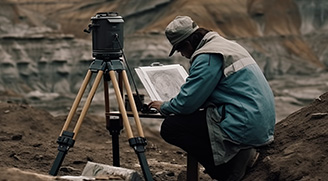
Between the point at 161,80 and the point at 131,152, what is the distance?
407 cm

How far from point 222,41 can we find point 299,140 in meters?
1.23

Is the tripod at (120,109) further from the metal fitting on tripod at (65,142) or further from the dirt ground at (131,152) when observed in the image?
the dirt ground at (131,152)

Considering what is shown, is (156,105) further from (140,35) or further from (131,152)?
(140,35)

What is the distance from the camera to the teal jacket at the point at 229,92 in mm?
5027

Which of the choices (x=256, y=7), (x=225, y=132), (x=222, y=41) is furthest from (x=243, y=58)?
(x=256, y=7)

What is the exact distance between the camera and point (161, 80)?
5.85 m

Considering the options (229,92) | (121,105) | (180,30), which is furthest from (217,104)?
(121,105)

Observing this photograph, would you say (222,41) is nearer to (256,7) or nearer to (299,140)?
(299,140)

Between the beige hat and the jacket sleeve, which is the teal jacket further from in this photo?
the beige hat

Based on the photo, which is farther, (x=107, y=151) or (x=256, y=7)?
(x=256, y=7)

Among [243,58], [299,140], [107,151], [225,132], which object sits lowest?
[107,151]

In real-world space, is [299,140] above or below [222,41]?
below

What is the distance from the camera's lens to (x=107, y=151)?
31.1 feet

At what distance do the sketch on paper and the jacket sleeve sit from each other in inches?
23.2
